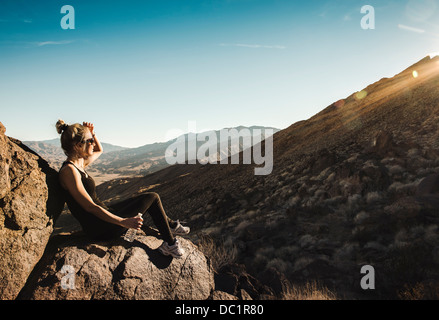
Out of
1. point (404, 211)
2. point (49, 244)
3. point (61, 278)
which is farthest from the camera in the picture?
point (404, 211)

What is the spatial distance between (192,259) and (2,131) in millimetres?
3535

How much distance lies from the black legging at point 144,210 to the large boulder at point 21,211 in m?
0.86

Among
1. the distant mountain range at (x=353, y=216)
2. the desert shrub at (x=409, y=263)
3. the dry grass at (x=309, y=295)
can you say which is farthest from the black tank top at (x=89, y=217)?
the desert shrub at (x=409, y=263)

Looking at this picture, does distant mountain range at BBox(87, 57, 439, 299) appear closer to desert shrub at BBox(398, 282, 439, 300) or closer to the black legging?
desert shrub at BBox(398, 282, 439, 300)

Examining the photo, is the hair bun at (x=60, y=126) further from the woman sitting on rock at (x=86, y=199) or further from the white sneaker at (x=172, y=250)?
the white sneaker at (x=172, y=250)

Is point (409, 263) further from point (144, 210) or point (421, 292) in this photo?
point (144, 210)

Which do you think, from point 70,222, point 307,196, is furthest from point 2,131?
point 70,222

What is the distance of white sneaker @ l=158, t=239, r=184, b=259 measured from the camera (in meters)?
3.95

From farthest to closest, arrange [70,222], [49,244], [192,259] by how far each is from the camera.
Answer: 1. [70,222]
2. [192,259]
3. [49,244]

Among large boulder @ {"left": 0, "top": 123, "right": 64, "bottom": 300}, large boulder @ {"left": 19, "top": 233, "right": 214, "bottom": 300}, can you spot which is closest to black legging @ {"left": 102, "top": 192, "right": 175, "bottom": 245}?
large boulder @ {"left": 19, "top": 233, "right": 214, "bottom": 300}

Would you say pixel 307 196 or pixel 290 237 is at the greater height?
pixel 307 196

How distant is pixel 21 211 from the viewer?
9.93 ft
